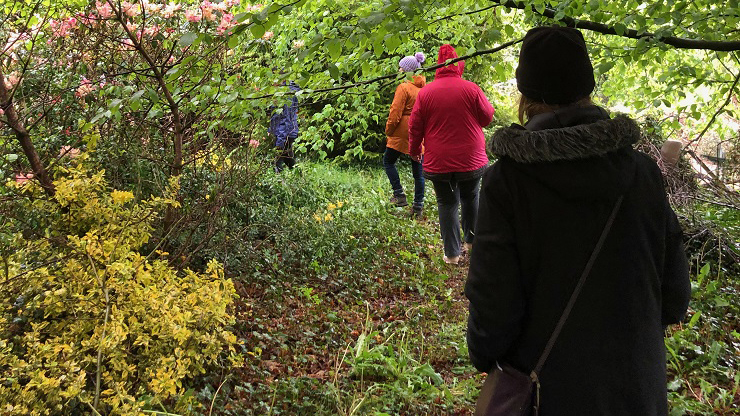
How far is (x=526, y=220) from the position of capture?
1750 mm

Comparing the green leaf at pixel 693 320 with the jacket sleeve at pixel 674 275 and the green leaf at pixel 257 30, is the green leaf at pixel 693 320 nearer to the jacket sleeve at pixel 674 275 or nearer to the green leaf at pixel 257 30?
the jacket sleeve at pixel 674 275

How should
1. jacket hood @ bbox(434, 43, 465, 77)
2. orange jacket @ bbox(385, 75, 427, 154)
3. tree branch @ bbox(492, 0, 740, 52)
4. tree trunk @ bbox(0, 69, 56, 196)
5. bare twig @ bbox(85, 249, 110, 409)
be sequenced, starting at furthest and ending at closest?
1. orange jacket @ bbox(385, 75, 427, 154)
2. jacket hood @ bbox(434, 43, 465, 77)
3. tree branch @ bbox(492, 0, 740, 52)
4. tree trunk @ bbox(0, 69, 56, 196)
5. bare twig @ bbox(85, 249, 110, 409)

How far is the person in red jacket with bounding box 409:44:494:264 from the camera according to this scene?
18.0ft

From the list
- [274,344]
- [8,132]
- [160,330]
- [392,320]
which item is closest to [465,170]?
[392,320]

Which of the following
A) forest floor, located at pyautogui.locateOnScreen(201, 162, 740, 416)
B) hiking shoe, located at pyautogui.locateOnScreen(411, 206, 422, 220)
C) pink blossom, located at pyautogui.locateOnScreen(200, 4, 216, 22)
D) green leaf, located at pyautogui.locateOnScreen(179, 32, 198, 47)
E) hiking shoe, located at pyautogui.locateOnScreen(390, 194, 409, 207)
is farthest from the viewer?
hiking shoe, located at pyautogui.locateOnScreen(390, 194, 409, 207)

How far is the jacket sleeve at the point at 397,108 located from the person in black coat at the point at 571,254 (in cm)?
552

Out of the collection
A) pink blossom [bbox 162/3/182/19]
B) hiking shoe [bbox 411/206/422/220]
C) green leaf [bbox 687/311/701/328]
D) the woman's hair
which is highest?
pink blossom [bbox 162/3/182/19]

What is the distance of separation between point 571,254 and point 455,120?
3925 millimetres

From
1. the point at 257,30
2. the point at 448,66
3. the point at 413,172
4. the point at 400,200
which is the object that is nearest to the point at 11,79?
the point at 257,30

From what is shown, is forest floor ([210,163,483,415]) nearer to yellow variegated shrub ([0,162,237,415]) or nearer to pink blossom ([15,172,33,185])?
yellow variegated shrub ([0,162,237,415])

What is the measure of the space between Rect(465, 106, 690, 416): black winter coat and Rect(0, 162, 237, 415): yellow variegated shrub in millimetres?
1789

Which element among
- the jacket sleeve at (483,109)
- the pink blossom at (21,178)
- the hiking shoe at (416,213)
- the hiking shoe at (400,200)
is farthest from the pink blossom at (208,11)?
the hiking shoe at (400,200)

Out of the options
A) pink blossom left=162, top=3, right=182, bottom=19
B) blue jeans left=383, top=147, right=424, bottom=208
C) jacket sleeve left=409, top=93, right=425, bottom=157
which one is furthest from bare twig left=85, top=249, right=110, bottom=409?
blue jeans left=383, top=147, right=424, bottom=208

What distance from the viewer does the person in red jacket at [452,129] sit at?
549 centimetres
